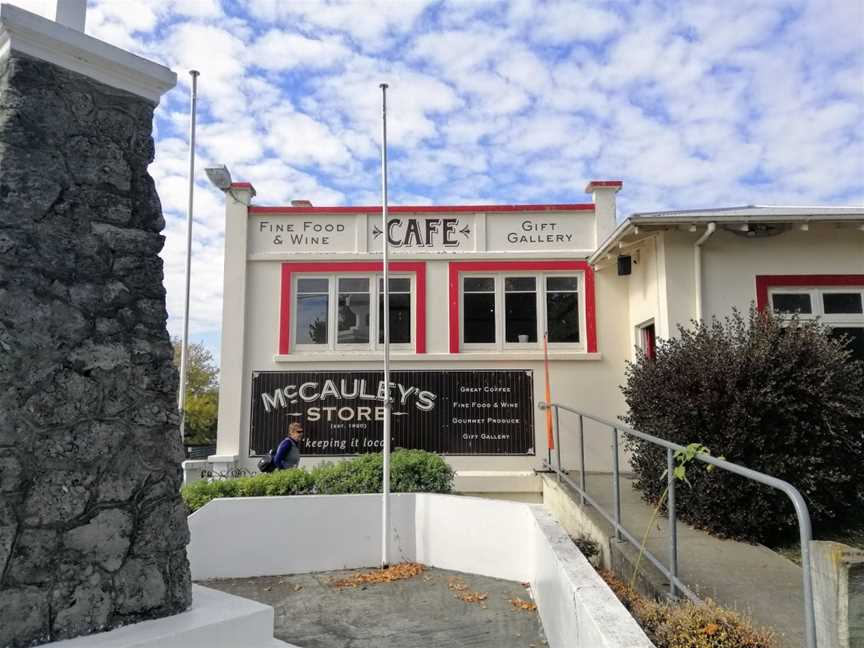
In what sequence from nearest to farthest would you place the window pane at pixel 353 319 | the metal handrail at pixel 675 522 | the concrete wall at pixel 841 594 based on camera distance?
the concrete wall at pixel 841 594, the metal handrail at pixel 675 522, the window pane at pixel 353 319

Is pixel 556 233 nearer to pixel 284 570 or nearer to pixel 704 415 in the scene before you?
pixel 704 415

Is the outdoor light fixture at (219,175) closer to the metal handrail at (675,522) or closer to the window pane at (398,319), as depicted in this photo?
the window pane at (398,319)

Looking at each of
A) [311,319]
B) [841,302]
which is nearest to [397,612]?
[311,319]

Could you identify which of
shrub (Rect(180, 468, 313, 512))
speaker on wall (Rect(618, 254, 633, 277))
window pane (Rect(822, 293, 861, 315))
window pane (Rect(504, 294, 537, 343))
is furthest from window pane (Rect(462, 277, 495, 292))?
window pane (Rect(822, 293, 861, 315))

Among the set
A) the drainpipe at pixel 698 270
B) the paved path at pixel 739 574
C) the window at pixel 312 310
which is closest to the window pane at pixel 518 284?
the drainpipe at pixel 698 270

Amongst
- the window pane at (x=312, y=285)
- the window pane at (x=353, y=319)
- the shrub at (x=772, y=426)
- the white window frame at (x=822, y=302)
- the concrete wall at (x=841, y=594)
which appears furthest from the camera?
the window pane at (x=312, y=285)

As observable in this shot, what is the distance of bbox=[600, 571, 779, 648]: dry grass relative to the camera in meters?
2.88

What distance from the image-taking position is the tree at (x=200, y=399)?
23.9m

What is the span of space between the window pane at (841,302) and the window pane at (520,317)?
4.14 metres

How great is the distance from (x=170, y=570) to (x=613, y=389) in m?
8.05

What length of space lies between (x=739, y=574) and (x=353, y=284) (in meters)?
7.24

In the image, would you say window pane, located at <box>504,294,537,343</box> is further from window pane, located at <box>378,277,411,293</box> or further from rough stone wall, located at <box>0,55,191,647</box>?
rough stone wall, located at <box>0,55,191,647</box>

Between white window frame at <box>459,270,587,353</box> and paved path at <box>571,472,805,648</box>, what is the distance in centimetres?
413

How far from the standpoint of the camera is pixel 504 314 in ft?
33.1
